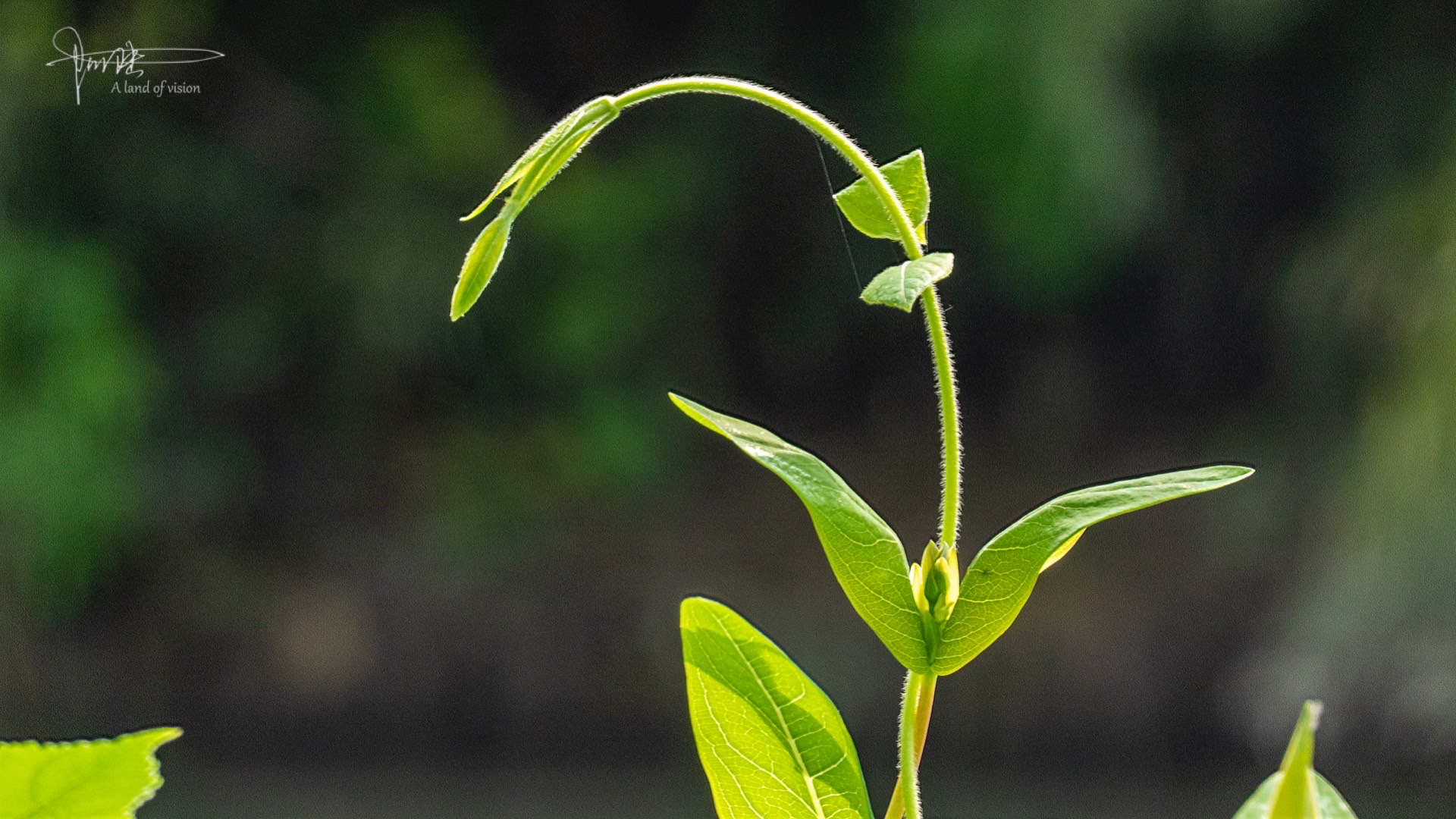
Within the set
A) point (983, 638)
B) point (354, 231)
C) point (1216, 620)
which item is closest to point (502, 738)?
point (354, 231)

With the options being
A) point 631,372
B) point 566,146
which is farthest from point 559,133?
point 631,372

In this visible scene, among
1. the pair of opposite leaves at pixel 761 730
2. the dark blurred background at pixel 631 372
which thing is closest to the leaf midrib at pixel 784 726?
the pair of opposite leaves at pixel 761 730

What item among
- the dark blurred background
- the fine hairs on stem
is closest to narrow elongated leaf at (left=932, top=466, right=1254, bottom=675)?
the fine hairs on stem

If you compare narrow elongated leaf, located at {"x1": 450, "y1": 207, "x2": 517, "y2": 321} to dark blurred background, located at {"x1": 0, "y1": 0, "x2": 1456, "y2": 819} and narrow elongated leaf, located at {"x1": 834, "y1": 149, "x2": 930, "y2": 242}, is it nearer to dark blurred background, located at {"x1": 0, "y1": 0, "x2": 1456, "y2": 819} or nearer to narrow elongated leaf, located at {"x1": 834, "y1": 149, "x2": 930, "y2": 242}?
narrow elongated leaf, located at {"x1": 834, "y1": 149, "x2": 930, "y2": 242}

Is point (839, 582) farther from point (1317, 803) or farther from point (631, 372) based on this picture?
point (631, 372)

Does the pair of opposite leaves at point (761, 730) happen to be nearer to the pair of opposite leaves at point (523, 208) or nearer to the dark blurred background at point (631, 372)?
the pair of opposite leaves at point (523, 208)

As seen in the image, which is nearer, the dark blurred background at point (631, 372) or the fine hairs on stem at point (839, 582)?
the fine hairs on stem at point (839, 582)

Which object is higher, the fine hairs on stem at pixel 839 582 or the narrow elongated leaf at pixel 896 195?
the narrow elongated leaf at pixel 896 195
